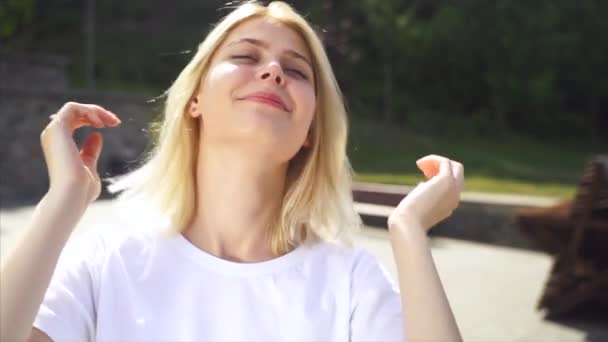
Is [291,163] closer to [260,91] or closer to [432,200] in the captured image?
[260,91]

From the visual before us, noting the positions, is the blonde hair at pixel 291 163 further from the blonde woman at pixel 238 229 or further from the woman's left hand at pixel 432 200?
the woman's left hand at pixel 432 200

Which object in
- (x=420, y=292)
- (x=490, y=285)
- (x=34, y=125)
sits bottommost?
(x=34, y=125)

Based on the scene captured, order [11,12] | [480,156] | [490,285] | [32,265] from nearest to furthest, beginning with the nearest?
[32,265] → [490,285] → [11,12] → [480,156]

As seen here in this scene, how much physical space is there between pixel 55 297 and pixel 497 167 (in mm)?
12761

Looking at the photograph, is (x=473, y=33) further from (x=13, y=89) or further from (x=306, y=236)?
(x=306, y=236)

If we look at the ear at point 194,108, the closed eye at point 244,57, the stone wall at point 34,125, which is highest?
the closed eye at point 244,57

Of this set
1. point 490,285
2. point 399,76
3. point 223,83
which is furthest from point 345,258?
point 399,76

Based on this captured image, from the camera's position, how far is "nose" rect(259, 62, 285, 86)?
1387 millimetres

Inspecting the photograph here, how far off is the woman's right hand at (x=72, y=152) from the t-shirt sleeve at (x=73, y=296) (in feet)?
0.38

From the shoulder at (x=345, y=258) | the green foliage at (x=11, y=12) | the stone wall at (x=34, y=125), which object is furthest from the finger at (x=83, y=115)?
the green foliage at (x=11, y=12)

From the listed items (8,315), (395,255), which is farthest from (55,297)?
(395,255)

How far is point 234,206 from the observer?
1.47 m

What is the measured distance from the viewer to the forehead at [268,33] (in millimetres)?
1464

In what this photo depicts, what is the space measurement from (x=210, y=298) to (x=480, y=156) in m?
14.3
